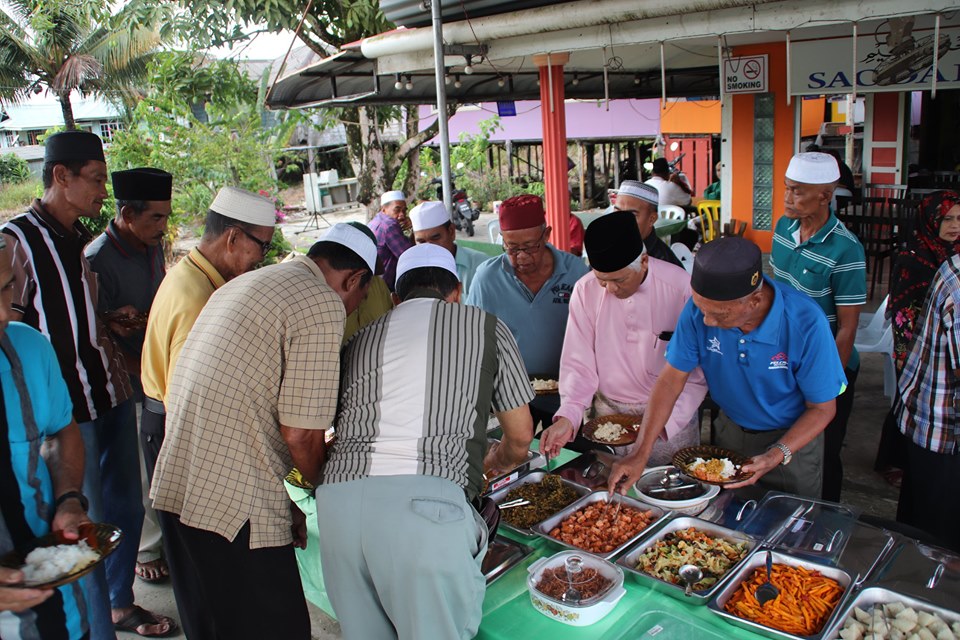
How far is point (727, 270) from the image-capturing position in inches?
76.6

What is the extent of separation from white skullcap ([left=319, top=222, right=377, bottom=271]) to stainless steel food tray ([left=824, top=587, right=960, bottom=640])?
1.45 metres

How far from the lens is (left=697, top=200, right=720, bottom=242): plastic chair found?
927 centimetres

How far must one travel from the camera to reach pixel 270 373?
188cm

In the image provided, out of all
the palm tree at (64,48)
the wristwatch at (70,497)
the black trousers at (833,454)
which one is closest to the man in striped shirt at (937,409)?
the black trousers at (833,454)

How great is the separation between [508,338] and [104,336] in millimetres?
1773

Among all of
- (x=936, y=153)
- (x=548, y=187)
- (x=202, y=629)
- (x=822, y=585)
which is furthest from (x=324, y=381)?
(x=936, y=153)

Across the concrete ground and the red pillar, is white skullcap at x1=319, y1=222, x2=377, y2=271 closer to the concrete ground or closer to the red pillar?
the concrete ground

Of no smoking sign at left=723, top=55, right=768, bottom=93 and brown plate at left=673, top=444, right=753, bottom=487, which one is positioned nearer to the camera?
brown plate at left=673, top=444, right=753, bottom=487

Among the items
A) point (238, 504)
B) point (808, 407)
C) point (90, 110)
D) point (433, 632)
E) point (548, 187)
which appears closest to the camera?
point (433, 632)

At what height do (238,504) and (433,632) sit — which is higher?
(238,504)

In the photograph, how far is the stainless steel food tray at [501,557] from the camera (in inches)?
77.3

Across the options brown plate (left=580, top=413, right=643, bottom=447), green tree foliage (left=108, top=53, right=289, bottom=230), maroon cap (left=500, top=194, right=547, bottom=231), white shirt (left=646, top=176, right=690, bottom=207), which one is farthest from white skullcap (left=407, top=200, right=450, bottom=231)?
green tree foliage (left=108, top=53, right=289, bottom=230)

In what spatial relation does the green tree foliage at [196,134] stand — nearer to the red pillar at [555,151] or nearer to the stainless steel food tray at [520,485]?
the red pillar at [555,151]

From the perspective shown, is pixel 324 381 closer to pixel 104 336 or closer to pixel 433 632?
pixel 433 632
